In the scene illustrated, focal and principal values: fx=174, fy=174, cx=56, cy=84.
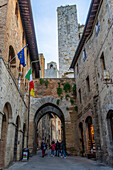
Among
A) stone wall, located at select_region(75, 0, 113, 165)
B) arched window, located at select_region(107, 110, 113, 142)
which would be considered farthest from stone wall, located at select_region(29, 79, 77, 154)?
arched window, located at select_region(107, 110, 113, 142)

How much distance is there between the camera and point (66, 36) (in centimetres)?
2366

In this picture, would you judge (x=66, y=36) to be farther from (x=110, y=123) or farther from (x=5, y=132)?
(x=5, y=132)

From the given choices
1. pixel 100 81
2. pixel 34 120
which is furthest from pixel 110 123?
pixel 34 120

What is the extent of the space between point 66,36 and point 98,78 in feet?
50.9

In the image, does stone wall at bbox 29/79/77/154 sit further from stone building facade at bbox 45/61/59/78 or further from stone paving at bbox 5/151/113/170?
stone building facade at bbox 45/61/59/78

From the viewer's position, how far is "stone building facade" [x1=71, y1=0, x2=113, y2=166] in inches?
300

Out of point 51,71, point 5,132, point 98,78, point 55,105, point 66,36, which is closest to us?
point 5,132

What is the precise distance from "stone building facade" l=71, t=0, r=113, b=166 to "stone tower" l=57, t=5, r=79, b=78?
9.21m

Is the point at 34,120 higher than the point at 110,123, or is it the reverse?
the point at 34,120

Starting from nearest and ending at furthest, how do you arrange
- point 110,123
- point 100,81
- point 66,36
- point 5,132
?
point 5,132
point 110,123
point 100,81
point 66,36

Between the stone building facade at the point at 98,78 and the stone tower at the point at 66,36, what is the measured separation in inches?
363

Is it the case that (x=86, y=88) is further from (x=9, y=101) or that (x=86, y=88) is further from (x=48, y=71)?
(x=48, y=71)

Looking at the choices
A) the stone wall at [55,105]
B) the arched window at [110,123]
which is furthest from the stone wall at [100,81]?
the stone wall at [55,105]

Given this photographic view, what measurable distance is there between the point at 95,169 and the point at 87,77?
6.33 meters
